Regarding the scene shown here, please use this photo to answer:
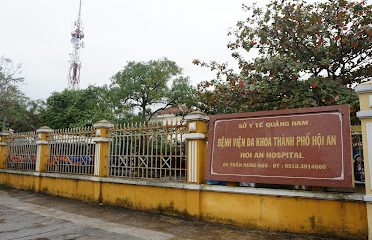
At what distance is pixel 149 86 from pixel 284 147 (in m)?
22.8

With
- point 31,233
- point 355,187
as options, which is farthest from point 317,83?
point 31,233

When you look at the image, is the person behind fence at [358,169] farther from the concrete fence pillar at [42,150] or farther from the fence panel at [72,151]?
the concrete fence pillar at [42,150]

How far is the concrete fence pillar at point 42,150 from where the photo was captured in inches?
416

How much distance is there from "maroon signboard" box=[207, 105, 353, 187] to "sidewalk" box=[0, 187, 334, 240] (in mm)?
1001

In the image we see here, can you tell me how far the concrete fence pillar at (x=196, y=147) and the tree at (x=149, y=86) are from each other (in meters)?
20.2

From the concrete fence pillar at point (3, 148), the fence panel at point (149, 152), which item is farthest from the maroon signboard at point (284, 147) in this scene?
the concrete fence pillar at point (3, 148)

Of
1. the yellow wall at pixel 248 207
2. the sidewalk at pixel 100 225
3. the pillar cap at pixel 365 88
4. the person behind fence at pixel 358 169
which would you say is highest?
the pillar cap at pixel 365 88

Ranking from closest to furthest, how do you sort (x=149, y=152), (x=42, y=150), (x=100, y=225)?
(x=100, y=225) → (x=149, y=152) → (x=42, y=150)

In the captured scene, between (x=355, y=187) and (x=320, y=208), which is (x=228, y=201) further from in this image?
(x=355, y=187)

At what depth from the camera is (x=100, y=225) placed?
6.37 m

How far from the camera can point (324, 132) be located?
538cm

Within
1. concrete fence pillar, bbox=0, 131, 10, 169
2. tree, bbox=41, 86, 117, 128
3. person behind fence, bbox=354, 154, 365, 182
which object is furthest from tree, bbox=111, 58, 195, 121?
person behind fence, bbox=354, 154, 365, 182

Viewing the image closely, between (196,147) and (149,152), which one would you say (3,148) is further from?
(196,147)

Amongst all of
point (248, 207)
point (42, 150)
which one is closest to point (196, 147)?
point (248, 207)
